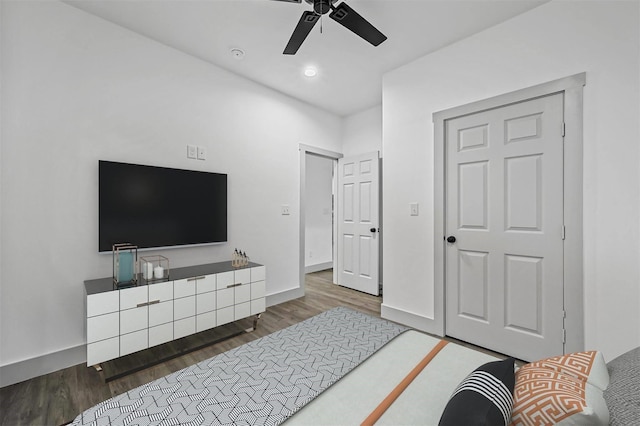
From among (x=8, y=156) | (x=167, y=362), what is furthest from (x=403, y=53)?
(x=167, y=362)

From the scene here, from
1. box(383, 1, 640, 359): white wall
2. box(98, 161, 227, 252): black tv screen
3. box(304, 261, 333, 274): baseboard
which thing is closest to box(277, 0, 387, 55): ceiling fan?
box(383, 1, 640, 359): white wall

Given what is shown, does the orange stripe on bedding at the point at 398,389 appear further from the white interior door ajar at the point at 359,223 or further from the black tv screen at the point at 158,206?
the white interior door ajar at the point at 359,223

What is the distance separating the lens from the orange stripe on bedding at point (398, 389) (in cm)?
88

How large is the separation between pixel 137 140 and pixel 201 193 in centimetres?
72

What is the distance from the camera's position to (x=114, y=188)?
91.5 inches

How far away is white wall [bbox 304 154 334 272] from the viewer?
572 cm

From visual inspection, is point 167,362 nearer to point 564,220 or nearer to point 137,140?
point 137,140

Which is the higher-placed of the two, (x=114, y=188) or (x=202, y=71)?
(x=202, y=71)

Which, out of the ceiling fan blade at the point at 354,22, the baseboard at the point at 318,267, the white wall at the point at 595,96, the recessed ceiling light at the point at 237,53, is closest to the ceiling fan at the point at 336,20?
the ceiling fan blade at the point at 354,22

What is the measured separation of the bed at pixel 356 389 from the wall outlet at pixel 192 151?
7.10 feet

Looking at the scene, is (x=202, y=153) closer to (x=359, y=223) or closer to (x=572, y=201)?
(x=359, y=223)

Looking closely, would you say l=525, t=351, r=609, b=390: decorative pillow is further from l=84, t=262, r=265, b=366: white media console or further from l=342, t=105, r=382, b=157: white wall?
l=342, t=105, r=382, b=157: white wall

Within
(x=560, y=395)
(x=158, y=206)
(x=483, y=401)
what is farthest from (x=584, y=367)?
(x=158, y=206)

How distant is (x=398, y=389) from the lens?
1018mm
